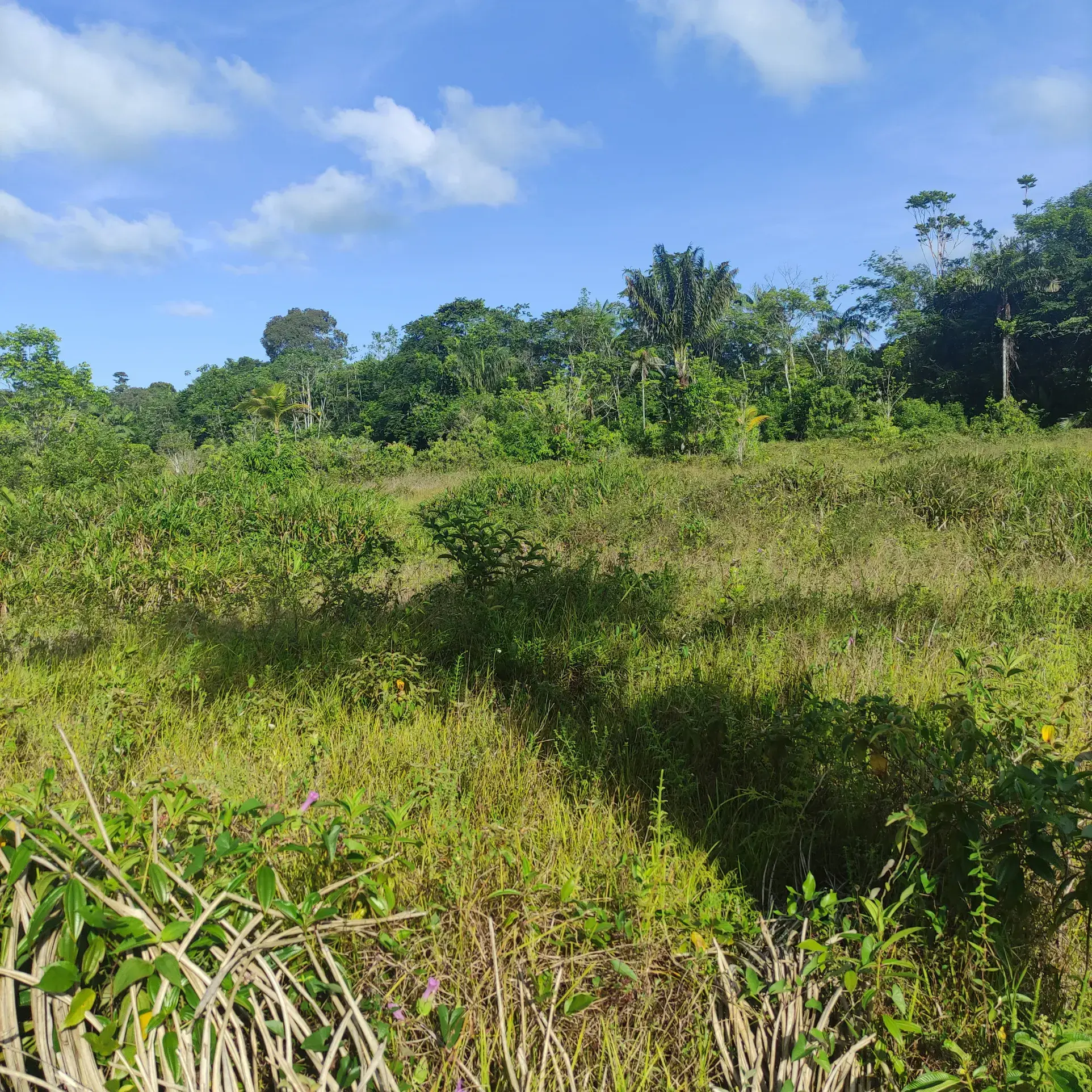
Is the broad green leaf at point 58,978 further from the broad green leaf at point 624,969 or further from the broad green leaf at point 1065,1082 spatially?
the broad green leaf at point 1065,1082

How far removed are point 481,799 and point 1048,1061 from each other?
169 cm

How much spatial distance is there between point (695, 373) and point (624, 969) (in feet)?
69.5

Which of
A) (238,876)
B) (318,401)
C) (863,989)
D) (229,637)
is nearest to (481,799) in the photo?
(238,876)

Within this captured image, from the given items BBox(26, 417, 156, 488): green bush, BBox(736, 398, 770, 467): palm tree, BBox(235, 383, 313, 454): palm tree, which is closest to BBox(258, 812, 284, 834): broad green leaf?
BBox(26, 417, 156, 488): green bush

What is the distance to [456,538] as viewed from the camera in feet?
18.3

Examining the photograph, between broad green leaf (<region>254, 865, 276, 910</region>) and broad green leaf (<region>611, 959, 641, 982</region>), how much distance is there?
0.81 meters

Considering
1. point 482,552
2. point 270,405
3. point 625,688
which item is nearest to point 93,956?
point 625,688

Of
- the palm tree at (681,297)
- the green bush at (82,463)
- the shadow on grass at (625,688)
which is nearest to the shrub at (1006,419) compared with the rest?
the palm tree at (681,297)

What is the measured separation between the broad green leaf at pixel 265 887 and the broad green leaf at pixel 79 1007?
Result: 31 cm

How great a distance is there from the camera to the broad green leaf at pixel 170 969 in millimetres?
1315

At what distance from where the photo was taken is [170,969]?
1.33 m

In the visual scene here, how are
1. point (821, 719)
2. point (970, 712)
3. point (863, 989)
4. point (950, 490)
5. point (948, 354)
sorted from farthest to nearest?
point (948, 354), point (950, 490), point (821, 719), point (970, 712), point (863, 989)

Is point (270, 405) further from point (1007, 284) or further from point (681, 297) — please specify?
point (1007, 284)

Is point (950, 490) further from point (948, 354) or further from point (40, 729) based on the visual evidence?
point (948, 354)
